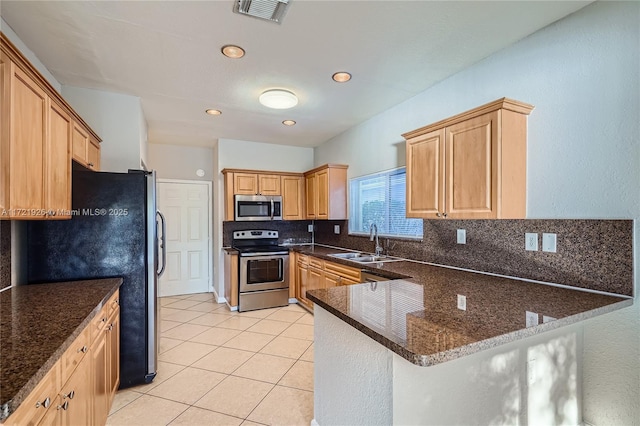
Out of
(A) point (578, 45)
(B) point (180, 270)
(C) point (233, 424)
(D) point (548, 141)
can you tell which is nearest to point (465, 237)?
(D) point (548, 141)

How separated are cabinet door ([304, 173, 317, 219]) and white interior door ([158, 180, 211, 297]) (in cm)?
181

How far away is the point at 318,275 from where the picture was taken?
4.01 meters

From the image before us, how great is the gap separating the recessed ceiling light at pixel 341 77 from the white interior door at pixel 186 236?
3499 mm

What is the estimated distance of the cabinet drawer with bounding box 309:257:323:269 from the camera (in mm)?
3973

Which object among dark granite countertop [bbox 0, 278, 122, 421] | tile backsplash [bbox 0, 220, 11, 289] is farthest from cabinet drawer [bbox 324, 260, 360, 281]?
tile backsplash [bbox 0, 220, 11, 289]

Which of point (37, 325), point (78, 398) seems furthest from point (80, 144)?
point (78, 398)

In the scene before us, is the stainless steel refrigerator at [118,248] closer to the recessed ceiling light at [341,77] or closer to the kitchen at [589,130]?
the recessed ceiling light at [341,77]

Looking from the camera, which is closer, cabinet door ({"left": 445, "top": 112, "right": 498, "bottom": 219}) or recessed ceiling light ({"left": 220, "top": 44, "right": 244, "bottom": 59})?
cabinet door ({"left": 445, "top": 112, "right": 498, "bottom": 219})

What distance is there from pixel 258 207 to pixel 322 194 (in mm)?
1046

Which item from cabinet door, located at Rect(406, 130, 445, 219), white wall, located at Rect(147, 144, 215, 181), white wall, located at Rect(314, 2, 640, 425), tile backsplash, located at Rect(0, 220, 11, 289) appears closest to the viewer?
white wall, located at Rect(314, 2, 640, 425)

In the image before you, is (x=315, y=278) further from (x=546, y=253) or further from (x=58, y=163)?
(x=58, y=163)

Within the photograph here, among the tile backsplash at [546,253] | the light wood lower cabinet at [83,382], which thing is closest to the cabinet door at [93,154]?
the light wood lower cabinet at [83,382]

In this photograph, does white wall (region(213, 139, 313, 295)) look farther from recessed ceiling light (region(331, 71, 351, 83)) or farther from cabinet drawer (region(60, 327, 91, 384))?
cabinet drawer (region(60, 327, 91, 384))

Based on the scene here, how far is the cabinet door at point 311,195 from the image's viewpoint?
483 cm
